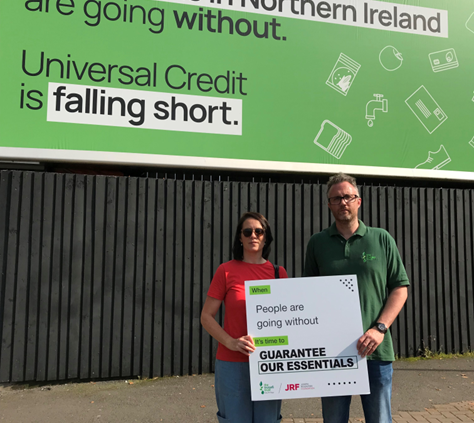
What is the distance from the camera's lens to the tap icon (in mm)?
6738

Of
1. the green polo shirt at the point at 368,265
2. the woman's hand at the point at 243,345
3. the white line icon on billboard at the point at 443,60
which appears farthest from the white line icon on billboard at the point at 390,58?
the woman's hand at the point at 243,345

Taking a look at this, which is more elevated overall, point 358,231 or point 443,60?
point 443,60

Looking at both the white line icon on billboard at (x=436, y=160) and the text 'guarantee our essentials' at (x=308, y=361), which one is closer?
the text 'guarantee our essentials' at (x=308, y=361)

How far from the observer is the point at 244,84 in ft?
21.0

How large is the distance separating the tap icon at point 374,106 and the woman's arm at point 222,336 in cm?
534

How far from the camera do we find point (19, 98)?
5.70 m

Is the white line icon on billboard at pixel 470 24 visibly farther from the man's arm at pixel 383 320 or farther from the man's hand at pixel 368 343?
the man's hand at pixel 368 343

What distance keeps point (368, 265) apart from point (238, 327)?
933mm

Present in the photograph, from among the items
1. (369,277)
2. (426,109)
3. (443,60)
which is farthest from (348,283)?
(443,60)

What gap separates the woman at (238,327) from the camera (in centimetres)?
231

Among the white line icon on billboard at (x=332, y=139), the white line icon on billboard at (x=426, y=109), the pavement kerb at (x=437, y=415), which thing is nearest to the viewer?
the pavement kerb at (x=437, y=415)

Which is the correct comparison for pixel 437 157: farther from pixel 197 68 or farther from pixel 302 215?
pixel 197 68

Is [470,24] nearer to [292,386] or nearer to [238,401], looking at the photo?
[292,386]

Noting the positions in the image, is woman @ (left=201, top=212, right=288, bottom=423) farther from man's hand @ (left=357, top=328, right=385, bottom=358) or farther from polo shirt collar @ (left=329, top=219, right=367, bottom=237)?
man's hand @ (left=357, top=328, right=385, bottom=358)
